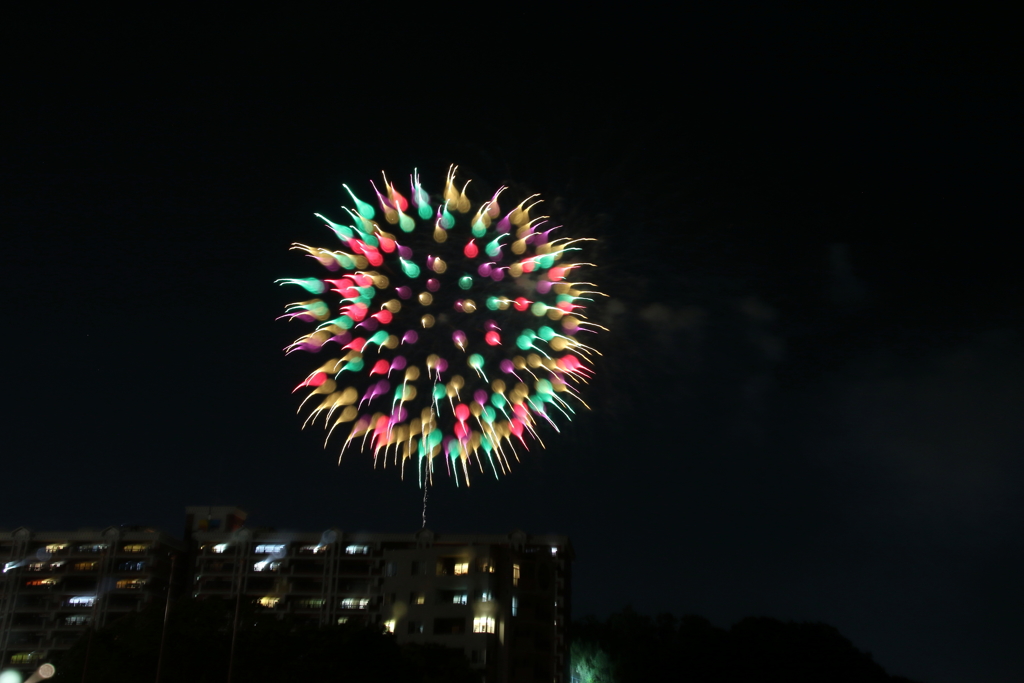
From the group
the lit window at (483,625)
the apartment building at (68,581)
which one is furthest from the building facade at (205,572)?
the lit window at (483,625)

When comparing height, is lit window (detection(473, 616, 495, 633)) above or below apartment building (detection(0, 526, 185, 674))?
below

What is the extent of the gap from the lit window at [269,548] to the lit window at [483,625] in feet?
150

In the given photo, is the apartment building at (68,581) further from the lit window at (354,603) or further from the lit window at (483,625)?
the lit window at (483,625)

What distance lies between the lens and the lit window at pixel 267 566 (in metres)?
104

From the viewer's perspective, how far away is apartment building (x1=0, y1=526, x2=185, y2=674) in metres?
98.2

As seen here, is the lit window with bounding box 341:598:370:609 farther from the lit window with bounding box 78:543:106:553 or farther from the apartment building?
the lit window with bounding box 78:543:106:553

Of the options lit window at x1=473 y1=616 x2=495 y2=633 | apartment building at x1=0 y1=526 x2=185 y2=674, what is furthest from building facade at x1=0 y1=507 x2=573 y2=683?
lit window at x1=473 y1=616 x2=495 y2=633

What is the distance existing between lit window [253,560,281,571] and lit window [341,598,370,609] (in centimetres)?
896

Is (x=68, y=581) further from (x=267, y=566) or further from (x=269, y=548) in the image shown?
(x=269, y=548)


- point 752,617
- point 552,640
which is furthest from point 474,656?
point 752,617

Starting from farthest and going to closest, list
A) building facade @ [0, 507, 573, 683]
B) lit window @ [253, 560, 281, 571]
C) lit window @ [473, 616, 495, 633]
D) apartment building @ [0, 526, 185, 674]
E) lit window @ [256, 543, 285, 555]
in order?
1. lit window @ [256, 543, 285, 555]
2. lit window @ [253, 560, 281, 571]
3. building facade @ [0, 507, 573, 683]
4. apartment building @ [0, 526, 185, 674]
5. lit window @ [473, 616, 495, 633]

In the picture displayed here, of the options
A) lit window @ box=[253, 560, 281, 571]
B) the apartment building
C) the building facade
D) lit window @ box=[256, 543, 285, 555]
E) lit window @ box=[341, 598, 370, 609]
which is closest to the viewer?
the apartment building

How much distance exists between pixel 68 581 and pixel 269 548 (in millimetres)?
22156

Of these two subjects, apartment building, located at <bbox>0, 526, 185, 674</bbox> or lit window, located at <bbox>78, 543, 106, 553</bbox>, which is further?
lit window, located at <bbox>78, 543, 106, 553</bbox>
